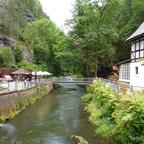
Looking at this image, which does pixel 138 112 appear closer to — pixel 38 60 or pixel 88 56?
pixel 88 56

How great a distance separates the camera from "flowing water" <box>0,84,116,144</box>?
2373 cm

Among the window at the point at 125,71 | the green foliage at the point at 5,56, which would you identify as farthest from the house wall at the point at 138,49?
the green foliage at the point at 5,56

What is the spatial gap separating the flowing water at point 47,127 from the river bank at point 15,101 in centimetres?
66

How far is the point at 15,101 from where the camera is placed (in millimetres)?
35500

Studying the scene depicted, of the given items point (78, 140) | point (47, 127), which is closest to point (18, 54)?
point (47, 127)

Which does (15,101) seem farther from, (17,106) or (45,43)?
(45,43)

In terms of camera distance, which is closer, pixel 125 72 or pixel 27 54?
pixel 125 72

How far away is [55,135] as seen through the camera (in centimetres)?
2522

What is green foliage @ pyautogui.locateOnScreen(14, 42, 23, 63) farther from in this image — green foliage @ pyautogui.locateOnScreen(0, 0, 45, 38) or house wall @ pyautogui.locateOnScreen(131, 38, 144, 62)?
house wall @ pyautogui.locateOnScreen(131, 38, 144, 62)

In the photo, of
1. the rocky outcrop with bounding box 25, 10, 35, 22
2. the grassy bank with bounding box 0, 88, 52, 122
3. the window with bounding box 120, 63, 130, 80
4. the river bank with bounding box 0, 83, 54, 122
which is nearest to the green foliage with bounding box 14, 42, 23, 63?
the grassy bank with bounding box 0, 88, 52, 122

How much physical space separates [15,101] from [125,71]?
1720 centimetres

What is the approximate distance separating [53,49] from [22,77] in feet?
85.3

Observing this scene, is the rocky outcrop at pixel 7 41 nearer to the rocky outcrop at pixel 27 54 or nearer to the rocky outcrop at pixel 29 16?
the rocky outcrop at pixel 27 54

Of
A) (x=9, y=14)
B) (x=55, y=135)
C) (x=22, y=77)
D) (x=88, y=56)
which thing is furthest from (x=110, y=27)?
(x=55, y=135)
